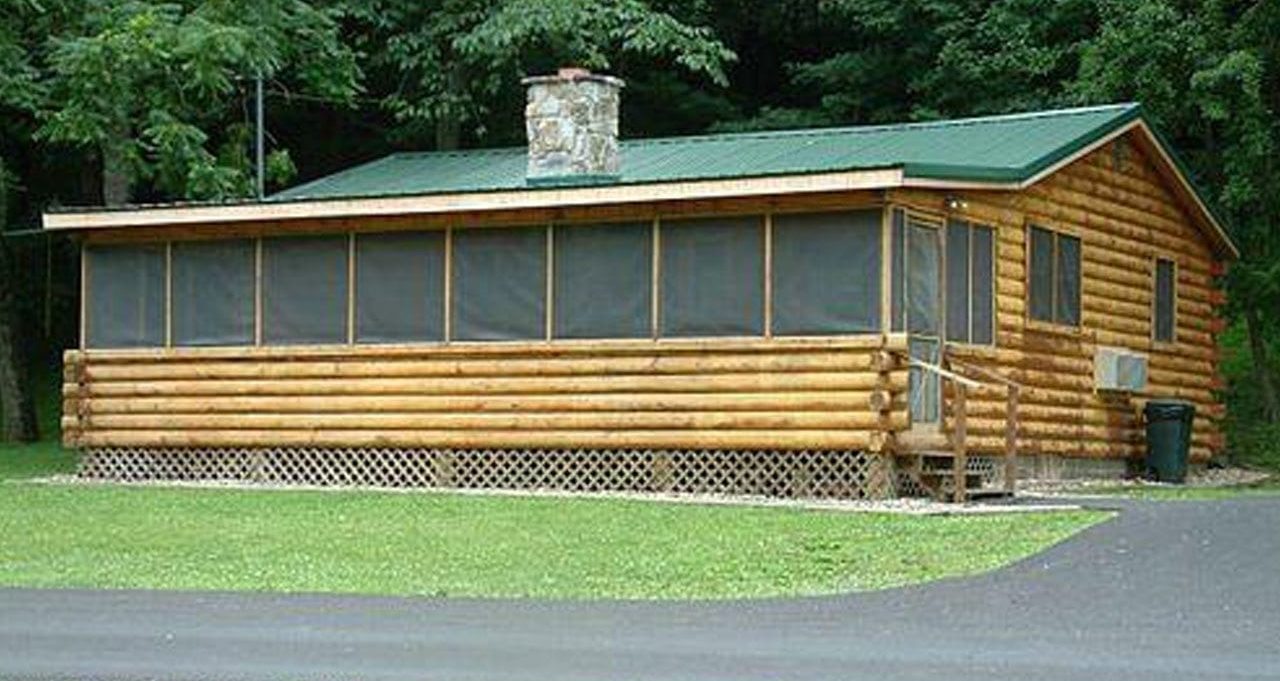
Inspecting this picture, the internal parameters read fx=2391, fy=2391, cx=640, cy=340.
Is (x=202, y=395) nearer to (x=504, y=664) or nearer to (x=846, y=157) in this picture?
(x=846, y=157)

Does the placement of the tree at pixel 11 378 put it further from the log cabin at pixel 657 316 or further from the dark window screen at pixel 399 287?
the dark window screen at pixel 399 287

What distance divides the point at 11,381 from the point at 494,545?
1780 cm

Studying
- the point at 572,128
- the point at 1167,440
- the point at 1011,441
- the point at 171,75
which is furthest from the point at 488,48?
the point at 1011,441

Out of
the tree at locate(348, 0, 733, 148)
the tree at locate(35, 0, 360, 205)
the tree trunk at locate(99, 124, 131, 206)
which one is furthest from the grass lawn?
the tree at locate(348, 0, 733, 148)

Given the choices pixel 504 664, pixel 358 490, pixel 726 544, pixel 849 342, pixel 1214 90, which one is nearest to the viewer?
pixel 504 664

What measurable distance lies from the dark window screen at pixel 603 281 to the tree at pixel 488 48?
10462mm

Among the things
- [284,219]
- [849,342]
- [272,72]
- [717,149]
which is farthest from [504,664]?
[272,72]

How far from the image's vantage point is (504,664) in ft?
37.5

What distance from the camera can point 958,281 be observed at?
22.5 meters

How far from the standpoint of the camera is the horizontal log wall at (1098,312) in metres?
23.2

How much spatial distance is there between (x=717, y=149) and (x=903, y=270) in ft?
15.8

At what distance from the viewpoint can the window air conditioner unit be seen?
25.2m

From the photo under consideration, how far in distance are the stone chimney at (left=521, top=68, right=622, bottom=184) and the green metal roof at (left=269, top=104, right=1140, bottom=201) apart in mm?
317

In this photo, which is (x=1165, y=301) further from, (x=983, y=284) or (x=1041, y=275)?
(x=983, y=284)
